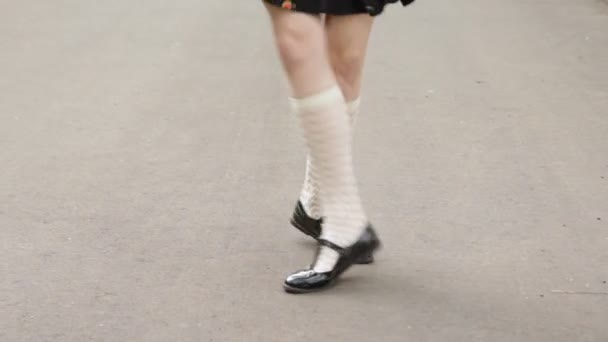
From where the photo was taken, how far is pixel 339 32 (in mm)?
3744

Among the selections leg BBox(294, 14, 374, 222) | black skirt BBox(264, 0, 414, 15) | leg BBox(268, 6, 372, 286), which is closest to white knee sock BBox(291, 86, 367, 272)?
leg BBox(268, 6, 372, 286)

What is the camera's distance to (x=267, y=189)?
4.89m

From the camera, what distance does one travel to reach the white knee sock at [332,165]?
3660 mm

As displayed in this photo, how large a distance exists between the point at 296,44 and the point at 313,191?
0.71 m

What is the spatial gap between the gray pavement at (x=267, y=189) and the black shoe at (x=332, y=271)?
1.7 inches

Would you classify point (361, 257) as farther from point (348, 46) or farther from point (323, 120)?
point (348, 46)

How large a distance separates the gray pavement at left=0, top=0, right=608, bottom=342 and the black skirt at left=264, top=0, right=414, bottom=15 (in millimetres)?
905

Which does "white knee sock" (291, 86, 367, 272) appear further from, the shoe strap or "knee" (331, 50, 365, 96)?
"knee" (331, 50, 365, 96)

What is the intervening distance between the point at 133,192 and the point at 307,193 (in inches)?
38.4

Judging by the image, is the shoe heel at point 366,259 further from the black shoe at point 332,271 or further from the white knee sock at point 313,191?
the white knee sock at point 313,191

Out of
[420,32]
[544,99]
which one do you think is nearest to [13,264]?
[544,99]

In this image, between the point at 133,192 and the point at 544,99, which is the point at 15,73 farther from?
the point at 544,99

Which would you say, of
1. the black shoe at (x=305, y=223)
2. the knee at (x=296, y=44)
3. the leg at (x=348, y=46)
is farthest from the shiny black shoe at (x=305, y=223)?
the knee at (x=296, y=44)

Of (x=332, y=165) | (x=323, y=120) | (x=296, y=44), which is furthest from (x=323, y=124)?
(x=296, y=44)
